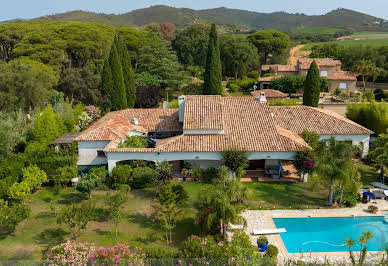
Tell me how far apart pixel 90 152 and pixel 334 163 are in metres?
18.5

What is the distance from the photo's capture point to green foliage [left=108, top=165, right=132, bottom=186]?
2338 cm

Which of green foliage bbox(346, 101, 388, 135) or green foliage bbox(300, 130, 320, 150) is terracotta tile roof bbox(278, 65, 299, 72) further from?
green foliage bbox(300, 130, 320, 150)

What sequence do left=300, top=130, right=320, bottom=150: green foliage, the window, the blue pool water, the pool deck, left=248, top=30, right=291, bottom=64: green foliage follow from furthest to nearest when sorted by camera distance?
left=248, top=30, right=291, bottom=64: green foliage < left=300, top=130, right=320, bottom=150: green foliage < the window < the blue pool water < the pool deck

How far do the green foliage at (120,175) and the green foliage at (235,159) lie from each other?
726 cm

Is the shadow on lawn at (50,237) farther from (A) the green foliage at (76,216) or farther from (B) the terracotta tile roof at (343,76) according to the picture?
(B) the terracotta tile roof at (343,76)

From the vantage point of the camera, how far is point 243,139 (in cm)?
2519

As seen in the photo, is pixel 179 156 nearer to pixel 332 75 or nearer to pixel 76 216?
pixel 76 216

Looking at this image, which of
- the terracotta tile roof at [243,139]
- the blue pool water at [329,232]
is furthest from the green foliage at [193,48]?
the blue pool water at [329,232]

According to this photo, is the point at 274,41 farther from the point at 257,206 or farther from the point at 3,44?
the point at 257,206

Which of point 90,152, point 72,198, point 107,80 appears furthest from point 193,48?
point 72,198

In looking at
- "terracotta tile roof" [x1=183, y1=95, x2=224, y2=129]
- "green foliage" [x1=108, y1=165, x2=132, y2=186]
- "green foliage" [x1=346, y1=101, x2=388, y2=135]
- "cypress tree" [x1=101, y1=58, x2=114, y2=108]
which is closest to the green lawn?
"green foliage" [x1=108, y1=165, x2=132, y2=186]

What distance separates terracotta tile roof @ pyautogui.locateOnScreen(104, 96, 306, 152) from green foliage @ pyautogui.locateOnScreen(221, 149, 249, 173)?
2.49 ft

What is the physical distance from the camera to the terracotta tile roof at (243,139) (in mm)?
24047

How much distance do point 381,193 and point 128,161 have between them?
1814 cm
